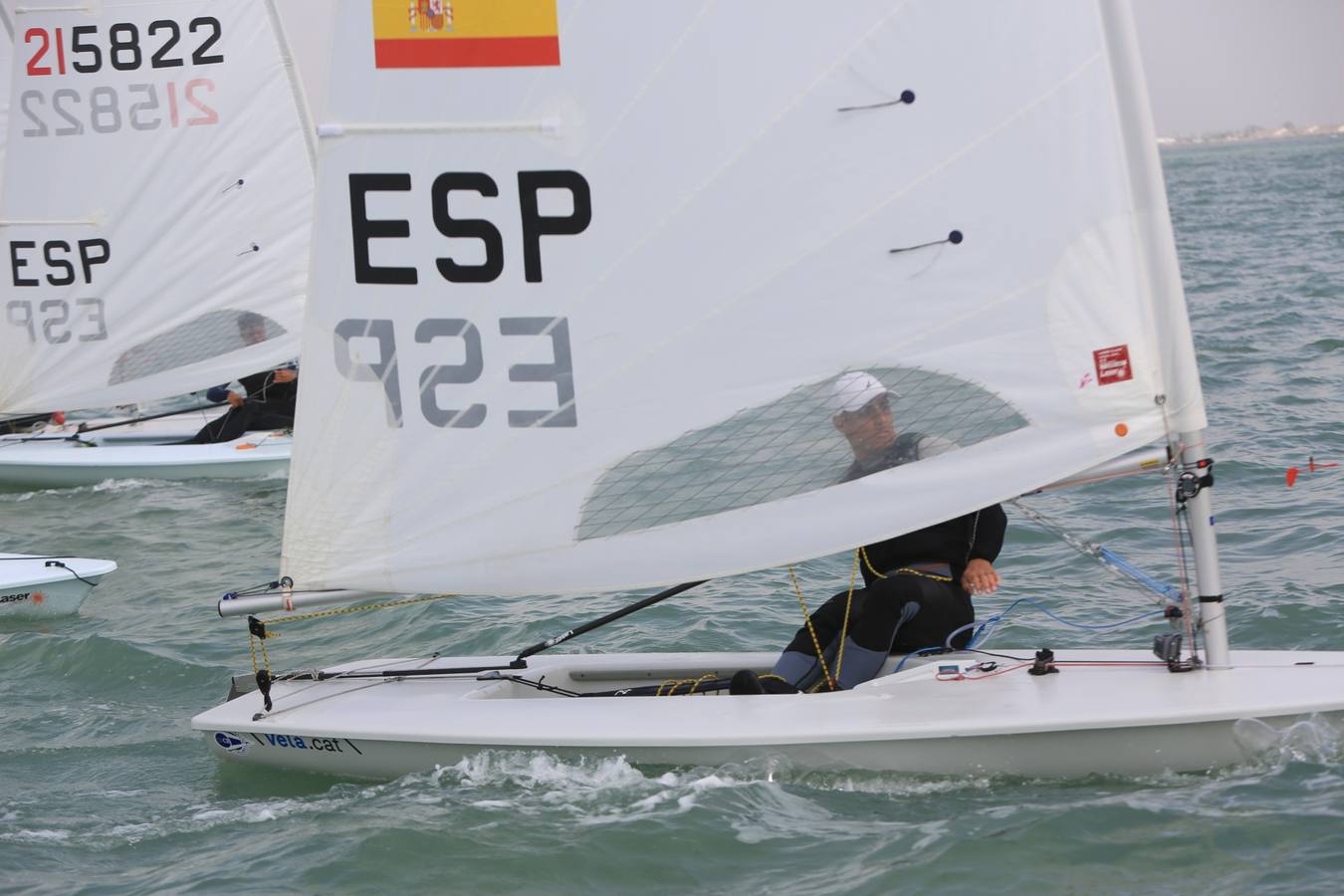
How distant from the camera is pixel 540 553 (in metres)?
4.40

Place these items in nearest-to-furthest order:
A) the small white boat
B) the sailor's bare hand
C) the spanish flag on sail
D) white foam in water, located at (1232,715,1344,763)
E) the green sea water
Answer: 1. the green sea water
2. white foam in water, located at (1232,715,1344,763)
3. the spanish flag on sail
4. the sailor's bare hand
5. the small white boat

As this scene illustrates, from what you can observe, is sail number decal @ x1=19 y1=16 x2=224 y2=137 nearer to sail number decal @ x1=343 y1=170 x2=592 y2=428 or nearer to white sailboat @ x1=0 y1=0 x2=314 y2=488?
white sailboat @ x1=0 y1=0 x2=314 y2=488

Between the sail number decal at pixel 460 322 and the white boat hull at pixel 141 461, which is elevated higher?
the white boat hull at pixel 141 461

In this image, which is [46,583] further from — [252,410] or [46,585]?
[252,410]

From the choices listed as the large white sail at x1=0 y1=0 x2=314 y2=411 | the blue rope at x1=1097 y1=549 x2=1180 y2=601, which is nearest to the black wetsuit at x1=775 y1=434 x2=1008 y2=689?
the blue rope at x1=1097 y1=549 x2=1180 y2=601

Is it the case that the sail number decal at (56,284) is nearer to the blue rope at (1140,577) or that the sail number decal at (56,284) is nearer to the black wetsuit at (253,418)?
the black wetsuit at (253,418)

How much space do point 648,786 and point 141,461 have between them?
24.2ft

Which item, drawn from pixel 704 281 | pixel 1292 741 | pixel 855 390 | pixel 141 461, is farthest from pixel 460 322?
pixel 141 461

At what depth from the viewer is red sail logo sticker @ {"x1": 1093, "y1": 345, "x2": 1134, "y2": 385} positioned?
400 centimetres

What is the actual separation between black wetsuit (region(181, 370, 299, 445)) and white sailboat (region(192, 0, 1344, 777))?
6882 mm

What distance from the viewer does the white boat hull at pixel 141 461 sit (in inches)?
413

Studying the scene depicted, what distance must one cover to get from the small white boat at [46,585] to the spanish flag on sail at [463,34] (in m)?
3.95

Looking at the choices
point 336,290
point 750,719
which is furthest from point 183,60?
point 750,719

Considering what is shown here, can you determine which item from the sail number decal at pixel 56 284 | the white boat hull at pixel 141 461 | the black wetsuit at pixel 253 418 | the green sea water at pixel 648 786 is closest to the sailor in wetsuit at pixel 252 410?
the black wetsuit at pixel 253 418
